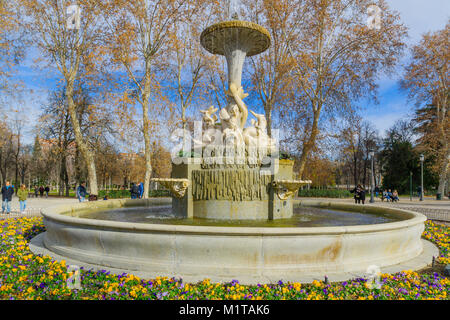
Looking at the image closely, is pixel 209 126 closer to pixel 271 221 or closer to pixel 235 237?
pixel 271 221

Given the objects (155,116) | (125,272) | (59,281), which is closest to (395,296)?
(125,272)

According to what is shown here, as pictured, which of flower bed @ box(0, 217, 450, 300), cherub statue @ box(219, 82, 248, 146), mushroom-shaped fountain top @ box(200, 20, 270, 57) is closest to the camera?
flower bed @ box(0, 217, 450, 300)

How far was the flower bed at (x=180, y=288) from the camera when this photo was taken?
3939 mm

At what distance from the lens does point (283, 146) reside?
25.3m

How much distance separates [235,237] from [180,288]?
45.0 inches

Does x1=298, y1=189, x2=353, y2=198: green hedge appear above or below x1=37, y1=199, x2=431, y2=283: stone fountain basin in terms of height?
below

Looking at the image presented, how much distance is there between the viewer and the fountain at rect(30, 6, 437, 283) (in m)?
4.77

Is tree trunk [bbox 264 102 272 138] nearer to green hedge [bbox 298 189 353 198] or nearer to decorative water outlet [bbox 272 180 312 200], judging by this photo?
decorative water outlet [bbox 272 180 312 200]

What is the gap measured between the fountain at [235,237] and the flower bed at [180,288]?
1.44ft

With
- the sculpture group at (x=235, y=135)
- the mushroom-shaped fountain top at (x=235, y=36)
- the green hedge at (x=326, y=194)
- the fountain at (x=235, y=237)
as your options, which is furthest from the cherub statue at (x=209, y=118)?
the green hedge at (x=326, y=194)

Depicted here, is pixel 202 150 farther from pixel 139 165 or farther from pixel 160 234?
pixel 139 165

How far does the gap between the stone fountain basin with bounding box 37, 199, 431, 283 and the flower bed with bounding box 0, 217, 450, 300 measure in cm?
44

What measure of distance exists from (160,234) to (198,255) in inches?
28.2

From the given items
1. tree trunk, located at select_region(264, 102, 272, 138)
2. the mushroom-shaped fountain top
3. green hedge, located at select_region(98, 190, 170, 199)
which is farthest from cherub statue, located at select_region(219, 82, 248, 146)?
green hedge, located at select_region(98, 190, 170, 199)
